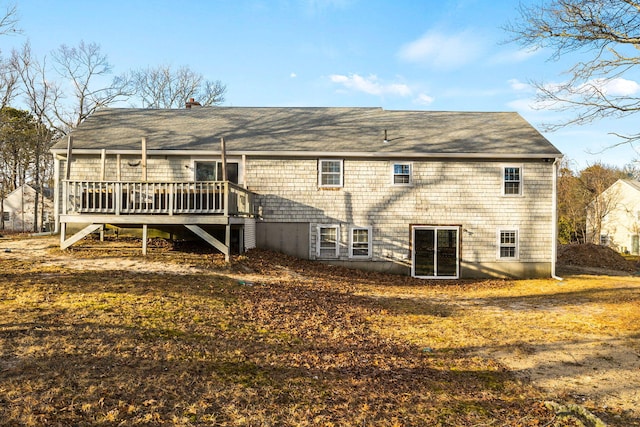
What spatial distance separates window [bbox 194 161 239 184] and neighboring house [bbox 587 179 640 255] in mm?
36578

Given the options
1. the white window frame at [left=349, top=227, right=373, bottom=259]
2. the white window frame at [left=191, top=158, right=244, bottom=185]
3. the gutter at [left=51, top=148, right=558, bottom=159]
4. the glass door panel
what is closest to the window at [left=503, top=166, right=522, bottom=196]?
the gutter at [left=51, top=148, right=558, bottom=159]

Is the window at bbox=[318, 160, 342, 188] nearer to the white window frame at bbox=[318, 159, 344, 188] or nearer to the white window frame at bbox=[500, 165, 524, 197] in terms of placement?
the white window frame at bbox=[318, 159, 344, 188]

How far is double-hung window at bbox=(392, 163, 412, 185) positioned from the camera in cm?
1633

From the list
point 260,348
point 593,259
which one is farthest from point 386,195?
point 593,259

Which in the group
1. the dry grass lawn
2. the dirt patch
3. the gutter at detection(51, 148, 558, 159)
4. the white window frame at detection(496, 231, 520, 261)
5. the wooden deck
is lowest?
the dirt patch

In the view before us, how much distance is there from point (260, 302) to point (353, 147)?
9462 millimetres

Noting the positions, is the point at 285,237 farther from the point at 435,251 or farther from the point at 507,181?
the point at 507,181

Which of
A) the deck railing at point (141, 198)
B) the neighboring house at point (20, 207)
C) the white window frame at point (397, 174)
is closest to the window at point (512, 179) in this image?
the white window frame at point (397, 174)

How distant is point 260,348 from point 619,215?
44887 millimetres

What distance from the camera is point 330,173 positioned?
53.3ft

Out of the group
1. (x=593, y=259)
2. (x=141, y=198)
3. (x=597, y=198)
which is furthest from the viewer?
(x=597, y=198)

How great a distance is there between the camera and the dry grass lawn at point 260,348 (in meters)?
4.24

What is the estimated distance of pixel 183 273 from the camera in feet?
33.7

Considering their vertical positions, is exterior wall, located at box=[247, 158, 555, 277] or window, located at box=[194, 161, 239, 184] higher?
window, located at box=[194, 161, 239, 184]
